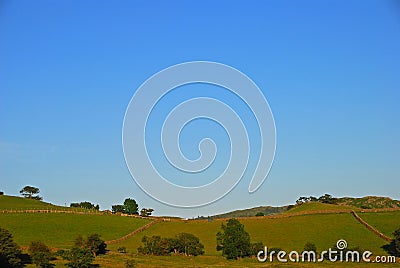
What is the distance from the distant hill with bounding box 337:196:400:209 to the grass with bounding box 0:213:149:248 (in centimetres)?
7080

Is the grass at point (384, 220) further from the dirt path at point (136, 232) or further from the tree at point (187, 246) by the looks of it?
the dirt path at point (136, 232)

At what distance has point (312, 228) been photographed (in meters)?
89.2

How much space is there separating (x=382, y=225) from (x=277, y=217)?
24.0 meters

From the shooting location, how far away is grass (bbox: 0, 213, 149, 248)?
81.3 m

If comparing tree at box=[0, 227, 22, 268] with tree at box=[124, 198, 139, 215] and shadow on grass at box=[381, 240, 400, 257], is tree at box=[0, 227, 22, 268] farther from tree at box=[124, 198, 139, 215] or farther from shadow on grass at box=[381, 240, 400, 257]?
tree at box=[124, 198, 139, 215]

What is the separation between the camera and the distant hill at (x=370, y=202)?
141062 millimetres

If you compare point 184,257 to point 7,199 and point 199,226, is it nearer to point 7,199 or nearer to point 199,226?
point 199,226

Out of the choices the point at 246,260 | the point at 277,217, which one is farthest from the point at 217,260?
the point at 277,217

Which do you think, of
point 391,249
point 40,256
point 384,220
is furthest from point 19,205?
point 391,249

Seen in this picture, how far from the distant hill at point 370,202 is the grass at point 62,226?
70799 mm

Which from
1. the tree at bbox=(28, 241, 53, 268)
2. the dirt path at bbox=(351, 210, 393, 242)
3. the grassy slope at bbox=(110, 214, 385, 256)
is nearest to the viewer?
the tree at bbox=(28, 241, 53, 268)

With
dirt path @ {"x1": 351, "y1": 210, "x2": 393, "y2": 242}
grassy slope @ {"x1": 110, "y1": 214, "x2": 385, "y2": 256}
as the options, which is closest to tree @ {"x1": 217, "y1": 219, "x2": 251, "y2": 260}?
grassy slope @ {"x1": 110, "y1": 214, "x2": 385, "y2": 256}

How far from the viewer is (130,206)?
145625mm

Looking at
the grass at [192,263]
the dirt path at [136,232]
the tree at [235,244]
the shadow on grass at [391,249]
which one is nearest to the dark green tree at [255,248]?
the tree at [235,244]
